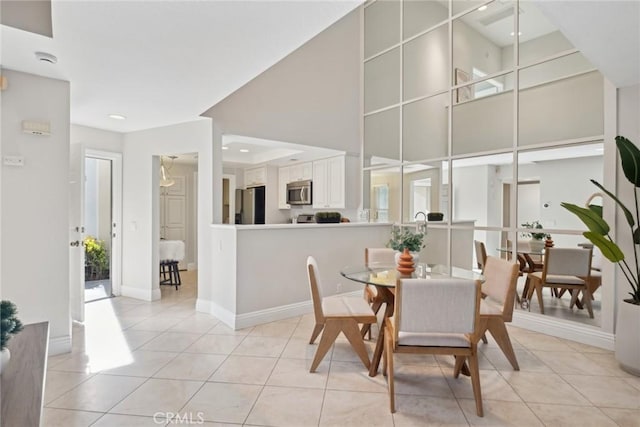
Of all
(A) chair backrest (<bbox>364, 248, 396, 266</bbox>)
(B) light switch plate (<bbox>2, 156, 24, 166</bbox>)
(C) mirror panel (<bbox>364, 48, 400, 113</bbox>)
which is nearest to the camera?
(B) light switch plate (<bbox>2, 156, 24, 166</bbox>)

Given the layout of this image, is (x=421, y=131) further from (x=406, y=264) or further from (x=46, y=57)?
(x=46, y=57)

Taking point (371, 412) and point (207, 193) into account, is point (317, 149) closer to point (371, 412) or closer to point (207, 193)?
point (207, 193)

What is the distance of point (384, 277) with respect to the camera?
2.68 meters

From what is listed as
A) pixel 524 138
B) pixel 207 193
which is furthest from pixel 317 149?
pixel 524 138

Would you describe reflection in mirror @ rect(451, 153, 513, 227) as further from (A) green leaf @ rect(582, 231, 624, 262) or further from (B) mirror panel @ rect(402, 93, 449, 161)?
(A) green leaf @ rect(582, 231, 624, 262)

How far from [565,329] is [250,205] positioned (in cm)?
587

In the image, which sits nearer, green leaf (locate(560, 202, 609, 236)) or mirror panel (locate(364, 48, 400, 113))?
green leaf (locate(560, 202, 609, 236))

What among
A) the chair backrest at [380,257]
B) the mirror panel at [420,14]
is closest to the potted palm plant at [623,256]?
the chair backrest at [380,257]

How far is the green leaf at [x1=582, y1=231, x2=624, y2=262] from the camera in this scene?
2465mm

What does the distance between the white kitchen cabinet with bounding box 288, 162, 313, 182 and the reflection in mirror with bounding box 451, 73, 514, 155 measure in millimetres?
2639

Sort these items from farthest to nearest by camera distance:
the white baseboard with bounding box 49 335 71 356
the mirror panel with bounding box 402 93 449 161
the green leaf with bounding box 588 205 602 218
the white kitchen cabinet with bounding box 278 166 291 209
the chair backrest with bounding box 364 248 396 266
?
the white kitchen cabinet with bounding box 278 166 291 209 → the mirror panel with bounding box 402 93 449 161 → the chair backrest with bounding box 364 248 396 266 → the green leaf with bounding box 588 205 602 218 → the white baseboard with bounding box 49 335 71 356

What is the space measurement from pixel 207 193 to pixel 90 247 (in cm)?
249

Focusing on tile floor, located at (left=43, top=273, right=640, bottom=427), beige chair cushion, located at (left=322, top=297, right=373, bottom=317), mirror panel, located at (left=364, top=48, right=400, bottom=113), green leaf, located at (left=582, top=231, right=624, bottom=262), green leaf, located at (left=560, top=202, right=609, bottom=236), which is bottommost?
tile floor, located at (left=43, top=273, right=640, bottom=427)

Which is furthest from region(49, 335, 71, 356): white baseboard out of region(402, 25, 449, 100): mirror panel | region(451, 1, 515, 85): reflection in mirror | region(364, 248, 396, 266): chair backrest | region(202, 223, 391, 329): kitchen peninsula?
region(451, 1, 515, 85): reflection in mirror
